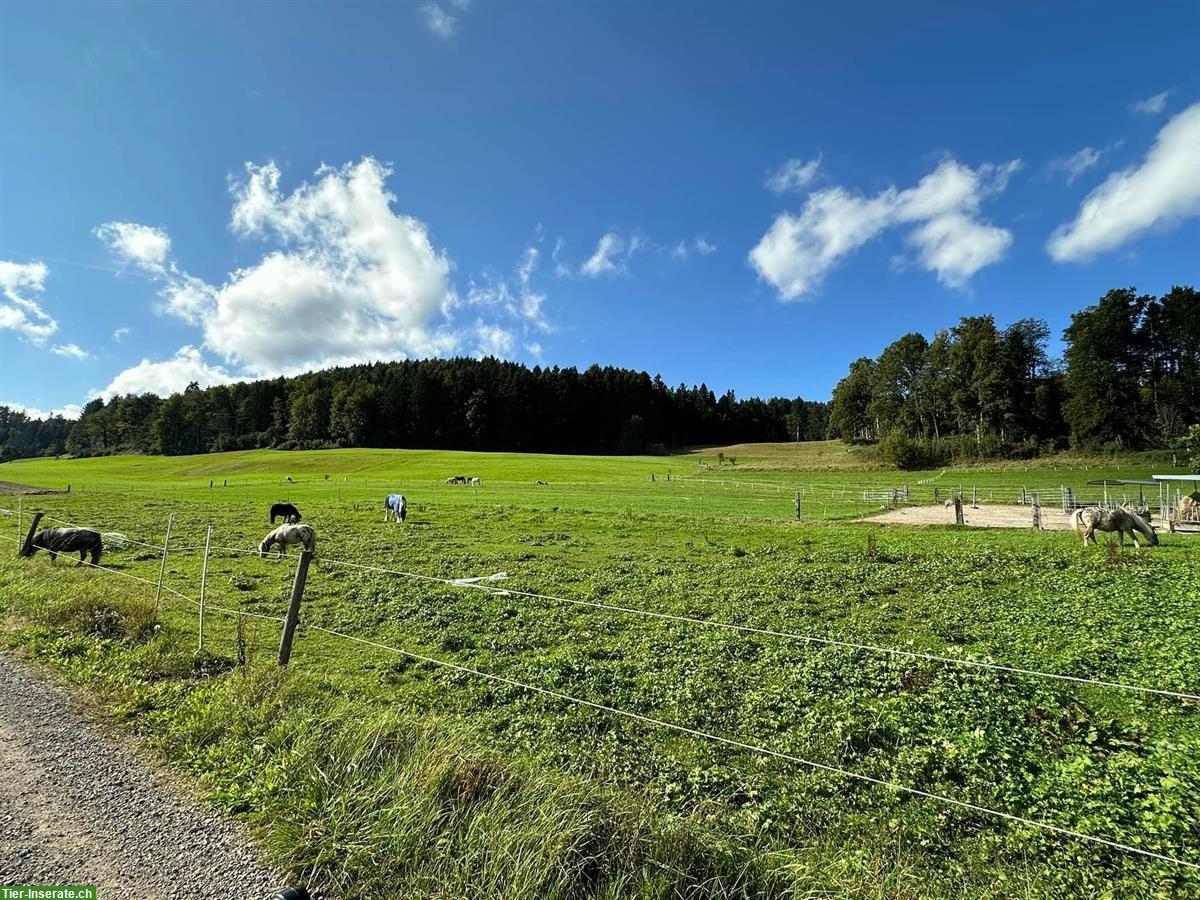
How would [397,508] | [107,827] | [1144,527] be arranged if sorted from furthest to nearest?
[397,508] < [1144,527] < [107,827]

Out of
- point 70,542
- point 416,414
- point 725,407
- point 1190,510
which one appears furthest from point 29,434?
point 1190,510

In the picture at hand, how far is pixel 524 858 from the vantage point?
3.79m

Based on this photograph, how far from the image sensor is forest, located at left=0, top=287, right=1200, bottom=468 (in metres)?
75.3

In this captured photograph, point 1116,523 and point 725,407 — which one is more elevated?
point 725,407

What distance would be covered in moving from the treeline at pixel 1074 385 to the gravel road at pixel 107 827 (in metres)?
81.4

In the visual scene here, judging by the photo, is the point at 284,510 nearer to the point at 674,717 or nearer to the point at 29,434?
the point at 674,717

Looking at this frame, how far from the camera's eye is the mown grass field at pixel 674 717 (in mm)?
4203

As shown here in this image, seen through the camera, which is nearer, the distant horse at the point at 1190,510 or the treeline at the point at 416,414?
the distant horse at the point at 1190,510

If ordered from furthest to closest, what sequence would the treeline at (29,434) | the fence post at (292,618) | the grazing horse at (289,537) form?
the treeline at (29,434) → the grazing horse at (289,537) → the fence post at (292,618)

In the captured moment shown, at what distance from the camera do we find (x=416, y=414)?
130 metres

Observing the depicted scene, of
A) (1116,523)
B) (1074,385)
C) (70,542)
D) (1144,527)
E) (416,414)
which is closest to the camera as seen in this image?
(70,542)

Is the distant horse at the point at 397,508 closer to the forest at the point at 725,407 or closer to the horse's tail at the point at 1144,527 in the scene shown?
the horse's tail at the point at 1144,527

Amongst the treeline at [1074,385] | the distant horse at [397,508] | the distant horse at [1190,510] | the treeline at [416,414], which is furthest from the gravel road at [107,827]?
the treeline at [416,414]

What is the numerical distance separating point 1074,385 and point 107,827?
335 ft
